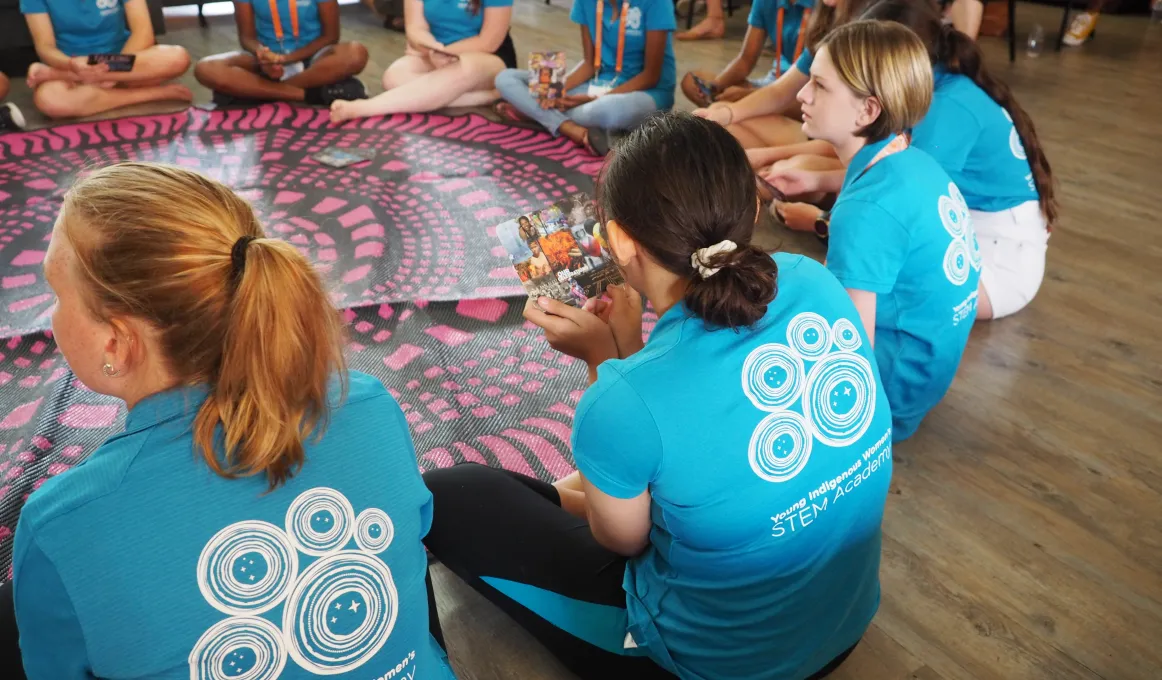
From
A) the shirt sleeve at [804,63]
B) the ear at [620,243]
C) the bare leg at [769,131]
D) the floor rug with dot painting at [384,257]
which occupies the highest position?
the ear at [620,243]

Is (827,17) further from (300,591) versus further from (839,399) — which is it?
(300,591)

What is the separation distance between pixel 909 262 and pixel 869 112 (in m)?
0.35

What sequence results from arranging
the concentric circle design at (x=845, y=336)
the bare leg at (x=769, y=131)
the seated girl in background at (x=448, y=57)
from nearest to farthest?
1. the concentric circle design at (x=845, y=336)
2. the bare leg at (x=769, y=131)
3. the seated girl in background at (x=448, y=57)

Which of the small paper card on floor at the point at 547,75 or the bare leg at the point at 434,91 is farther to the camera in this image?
the bare leg at the point at 434,91

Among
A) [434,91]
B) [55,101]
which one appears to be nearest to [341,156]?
[434,91]

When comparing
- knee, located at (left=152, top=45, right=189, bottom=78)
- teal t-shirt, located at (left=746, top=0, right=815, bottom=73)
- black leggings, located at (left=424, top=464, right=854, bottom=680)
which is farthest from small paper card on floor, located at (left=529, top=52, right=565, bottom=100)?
black leggings, located at (left=424, top=464, right=854, bottom=680)

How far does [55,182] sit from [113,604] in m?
2.76

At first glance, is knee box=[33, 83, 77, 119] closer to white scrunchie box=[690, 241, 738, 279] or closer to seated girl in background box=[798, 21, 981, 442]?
seated girl in background box=[798, 21, 981, 442]

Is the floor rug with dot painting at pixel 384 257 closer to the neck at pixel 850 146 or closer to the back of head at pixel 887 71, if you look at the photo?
the neck at pixel 850 146

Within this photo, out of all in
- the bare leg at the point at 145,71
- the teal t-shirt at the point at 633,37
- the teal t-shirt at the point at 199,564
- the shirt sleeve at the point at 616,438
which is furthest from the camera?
the bare leg at the point at 145,71

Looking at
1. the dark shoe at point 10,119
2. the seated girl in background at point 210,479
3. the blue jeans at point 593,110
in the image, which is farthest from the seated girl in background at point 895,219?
the dark shoe at point 10,119

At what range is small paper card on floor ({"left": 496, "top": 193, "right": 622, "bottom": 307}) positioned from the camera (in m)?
1.63

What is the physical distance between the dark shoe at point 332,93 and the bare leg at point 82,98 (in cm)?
65

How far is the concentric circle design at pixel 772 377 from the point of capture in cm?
109
